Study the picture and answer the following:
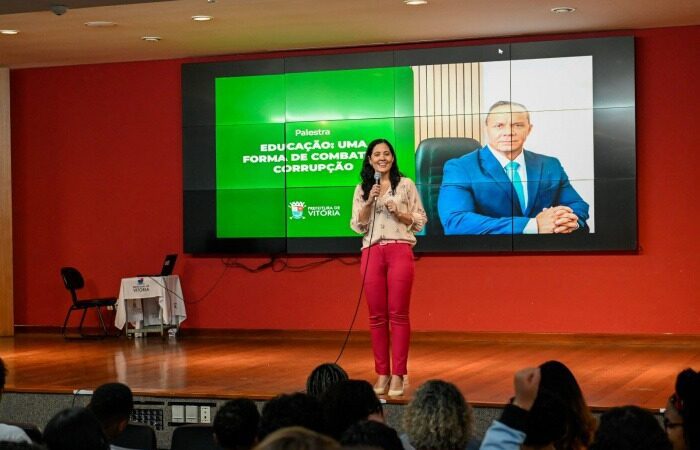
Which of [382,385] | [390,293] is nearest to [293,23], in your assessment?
[390,293]

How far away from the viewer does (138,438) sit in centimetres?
436

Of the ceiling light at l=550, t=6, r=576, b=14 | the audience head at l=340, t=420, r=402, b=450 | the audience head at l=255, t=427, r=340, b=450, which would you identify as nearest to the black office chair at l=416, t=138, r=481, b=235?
the ceiling light at l=550, t=6, r=576, b=14

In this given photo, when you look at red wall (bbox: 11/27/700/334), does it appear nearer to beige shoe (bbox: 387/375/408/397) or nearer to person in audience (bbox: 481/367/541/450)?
beige shoe (bbox: 387/375/408/397)

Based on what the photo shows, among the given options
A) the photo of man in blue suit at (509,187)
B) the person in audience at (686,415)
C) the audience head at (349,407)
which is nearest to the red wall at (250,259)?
the photo of man in blue suit at (509,187)

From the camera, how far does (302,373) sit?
294 inches

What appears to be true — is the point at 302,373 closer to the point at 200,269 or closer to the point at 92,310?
the point at 200,269

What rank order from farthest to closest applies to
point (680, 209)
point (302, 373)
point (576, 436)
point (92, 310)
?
point (92, 310), point (680, 209), point (302, 373), point (576, 436)

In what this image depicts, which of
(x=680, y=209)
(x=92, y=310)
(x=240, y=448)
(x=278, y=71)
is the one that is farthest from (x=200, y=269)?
(x=240, y=448)

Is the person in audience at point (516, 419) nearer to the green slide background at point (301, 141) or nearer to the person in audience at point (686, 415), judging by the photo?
the person in audience at point (686, 415)

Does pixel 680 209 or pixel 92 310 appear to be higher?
pixel 680 209

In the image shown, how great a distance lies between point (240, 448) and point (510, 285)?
6.40 m

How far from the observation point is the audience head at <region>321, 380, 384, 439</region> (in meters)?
3.44

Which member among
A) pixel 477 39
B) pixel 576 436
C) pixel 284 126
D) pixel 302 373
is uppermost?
pixel 477 39

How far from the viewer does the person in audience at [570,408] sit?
10.2ft
